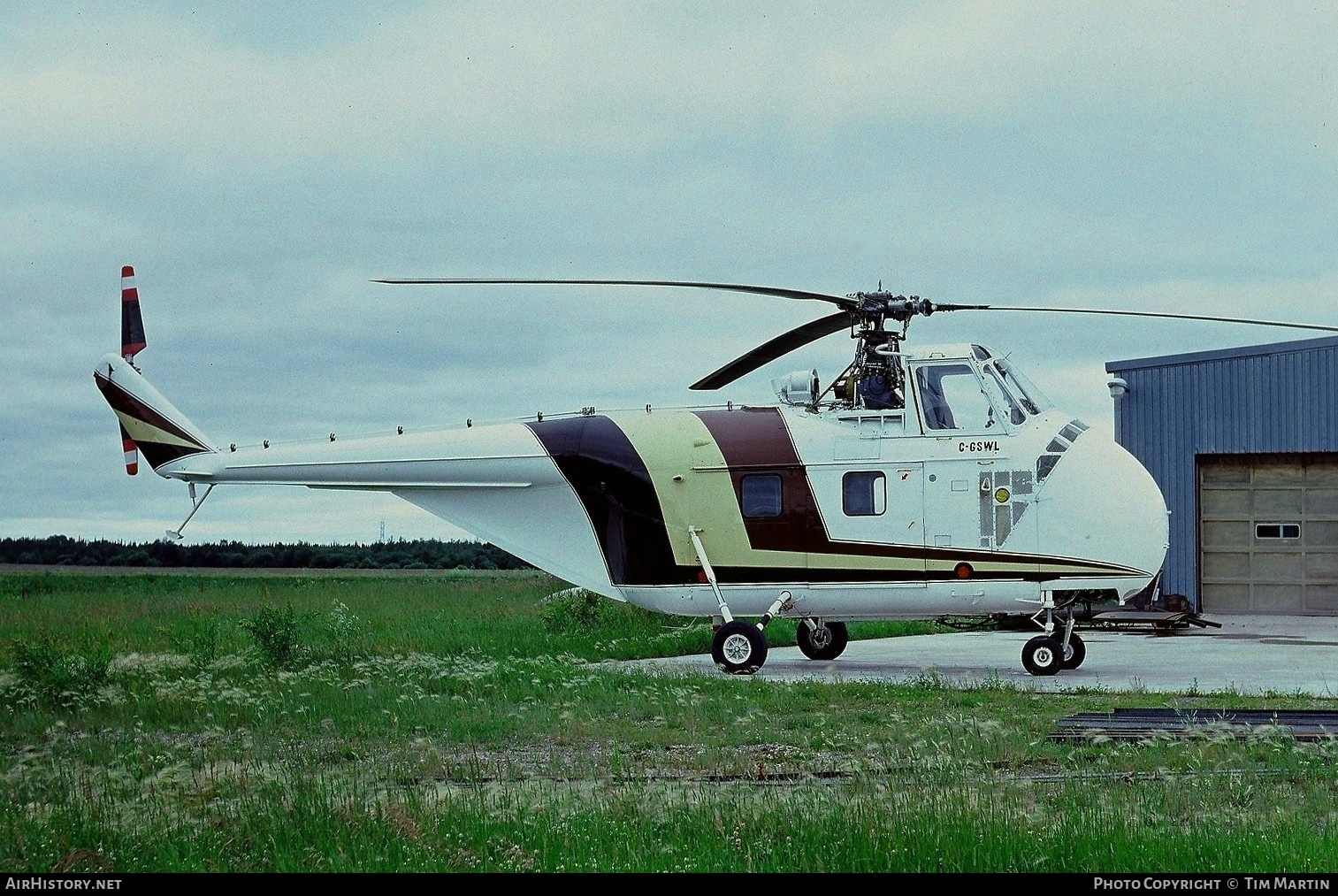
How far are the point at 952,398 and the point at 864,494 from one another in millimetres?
1606

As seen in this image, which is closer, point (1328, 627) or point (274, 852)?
point (274, 852)

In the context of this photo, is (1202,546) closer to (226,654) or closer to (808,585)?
(808,585)

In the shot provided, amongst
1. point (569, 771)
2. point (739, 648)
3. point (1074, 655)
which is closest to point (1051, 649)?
point (1074, 655)

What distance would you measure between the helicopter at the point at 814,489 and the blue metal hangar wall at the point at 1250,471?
1274 cm

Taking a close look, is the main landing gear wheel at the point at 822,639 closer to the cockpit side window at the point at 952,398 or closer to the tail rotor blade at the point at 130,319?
the cockpit side window at the point at 952,398

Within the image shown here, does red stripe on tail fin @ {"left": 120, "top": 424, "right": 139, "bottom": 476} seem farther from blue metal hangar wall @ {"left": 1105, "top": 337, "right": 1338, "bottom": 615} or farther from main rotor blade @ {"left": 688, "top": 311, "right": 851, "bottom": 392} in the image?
blue metal hangar wall @ {"left": 1105, "top": 337, "right": 1338, "bottom": 615}

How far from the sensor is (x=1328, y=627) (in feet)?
80.8

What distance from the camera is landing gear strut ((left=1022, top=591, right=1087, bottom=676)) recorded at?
16219mm

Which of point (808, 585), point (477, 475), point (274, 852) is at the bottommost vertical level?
point (274, 852)

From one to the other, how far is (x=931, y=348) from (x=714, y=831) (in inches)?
395

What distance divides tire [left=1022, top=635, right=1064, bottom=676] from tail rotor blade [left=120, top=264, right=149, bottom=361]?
12605 millimetres

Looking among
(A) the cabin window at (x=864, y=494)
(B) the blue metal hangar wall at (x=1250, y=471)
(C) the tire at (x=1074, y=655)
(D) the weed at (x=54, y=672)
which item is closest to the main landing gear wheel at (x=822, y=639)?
(A) the cabin window at (x=864, y=494)

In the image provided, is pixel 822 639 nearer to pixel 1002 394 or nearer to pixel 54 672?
pixel 1002 394
